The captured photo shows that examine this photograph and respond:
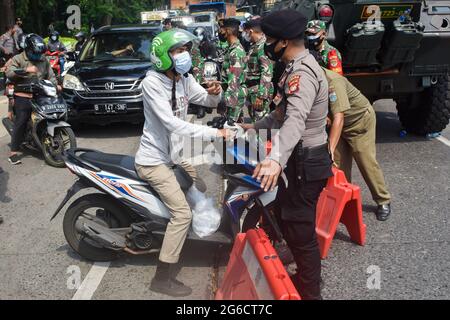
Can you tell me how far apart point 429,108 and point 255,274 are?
5358 millimetres

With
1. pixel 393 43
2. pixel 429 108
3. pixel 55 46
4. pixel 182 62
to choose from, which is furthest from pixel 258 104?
pixel 55 46

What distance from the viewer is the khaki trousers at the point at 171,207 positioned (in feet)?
10.6

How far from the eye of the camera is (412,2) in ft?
19.7

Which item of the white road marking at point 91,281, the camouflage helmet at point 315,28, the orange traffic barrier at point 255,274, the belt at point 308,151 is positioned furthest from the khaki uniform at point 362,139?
the white road marking at point 91,281

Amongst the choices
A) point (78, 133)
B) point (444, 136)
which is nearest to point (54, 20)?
point (78, 133)

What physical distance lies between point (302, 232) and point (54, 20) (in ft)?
88.1

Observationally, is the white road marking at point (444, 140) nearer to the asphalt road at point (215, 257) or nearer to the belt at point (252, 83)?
the asphalt road at point (215, 257)

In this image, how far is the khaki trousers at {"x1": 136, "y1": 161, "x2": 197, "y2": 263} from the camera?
10.6 ft

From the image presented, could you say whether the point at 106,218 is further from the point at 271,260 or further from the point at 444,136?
the point at 444,136

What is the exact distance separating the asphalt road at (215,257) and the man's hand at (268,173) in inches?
47.8

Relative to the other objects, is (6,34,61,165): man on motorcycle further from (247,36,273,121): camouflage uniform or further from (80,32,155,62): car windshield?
(247,36,273,121): camouflage uniform

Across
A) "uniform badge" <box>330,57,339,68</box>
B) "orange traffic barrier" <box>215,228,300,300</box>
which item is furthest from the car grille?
"orange traffic barrier" <box>215,228,300,300</box>

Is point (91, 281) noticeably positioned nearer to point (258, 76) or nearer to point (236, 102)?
point (236, 102)

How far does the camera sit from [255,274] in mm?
2482
